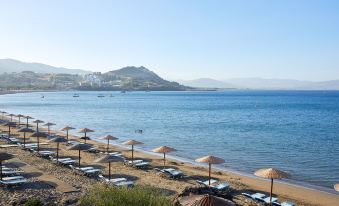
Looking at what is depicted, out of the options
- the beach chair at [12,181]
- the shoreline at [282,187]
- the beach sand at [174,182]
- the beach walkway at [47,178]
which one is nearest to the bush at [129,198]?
the beach sand at [174,182]

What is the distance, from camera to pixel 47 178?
18672 mm

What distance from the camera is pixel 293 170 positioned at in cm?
2630

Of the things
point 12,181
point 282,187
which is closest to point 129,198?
point 12,181

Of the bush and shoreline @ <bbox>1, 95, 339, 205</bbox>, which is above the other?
the bush

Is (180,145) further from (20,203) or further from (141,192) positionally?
(141,192)

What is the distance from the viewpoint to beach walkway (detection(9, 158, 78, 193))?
54.0 feet

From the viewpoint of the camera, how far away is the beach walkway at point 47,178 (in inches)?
648

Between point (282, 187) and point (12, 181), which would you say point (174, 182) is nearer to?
point (282, 187)

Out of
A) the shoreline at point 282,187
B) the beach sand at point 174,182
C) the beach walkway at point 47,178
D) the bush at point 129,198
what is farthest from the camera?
the shoreline at point 282,187

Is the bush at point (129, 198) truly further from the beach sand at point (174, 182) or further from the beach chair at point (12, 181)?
the beach chair at point (12, 181)

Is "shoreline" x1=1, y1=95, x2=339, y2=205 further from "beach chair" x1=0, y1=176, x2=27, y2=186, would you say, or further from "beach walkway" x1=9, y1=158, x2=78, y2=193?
"beach chair" x1=0, y1=176, x2=27, y2=186

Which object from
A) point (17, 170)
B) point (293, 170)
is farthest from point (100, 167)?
point (293, 170)

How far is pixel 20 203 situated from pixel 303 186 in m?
15.4

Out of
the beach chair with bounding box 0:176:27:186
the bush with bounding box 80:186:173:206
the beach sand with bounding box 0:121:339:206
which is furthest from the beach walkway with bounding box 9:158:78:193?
the bush with bounding box 80:186:173:206
